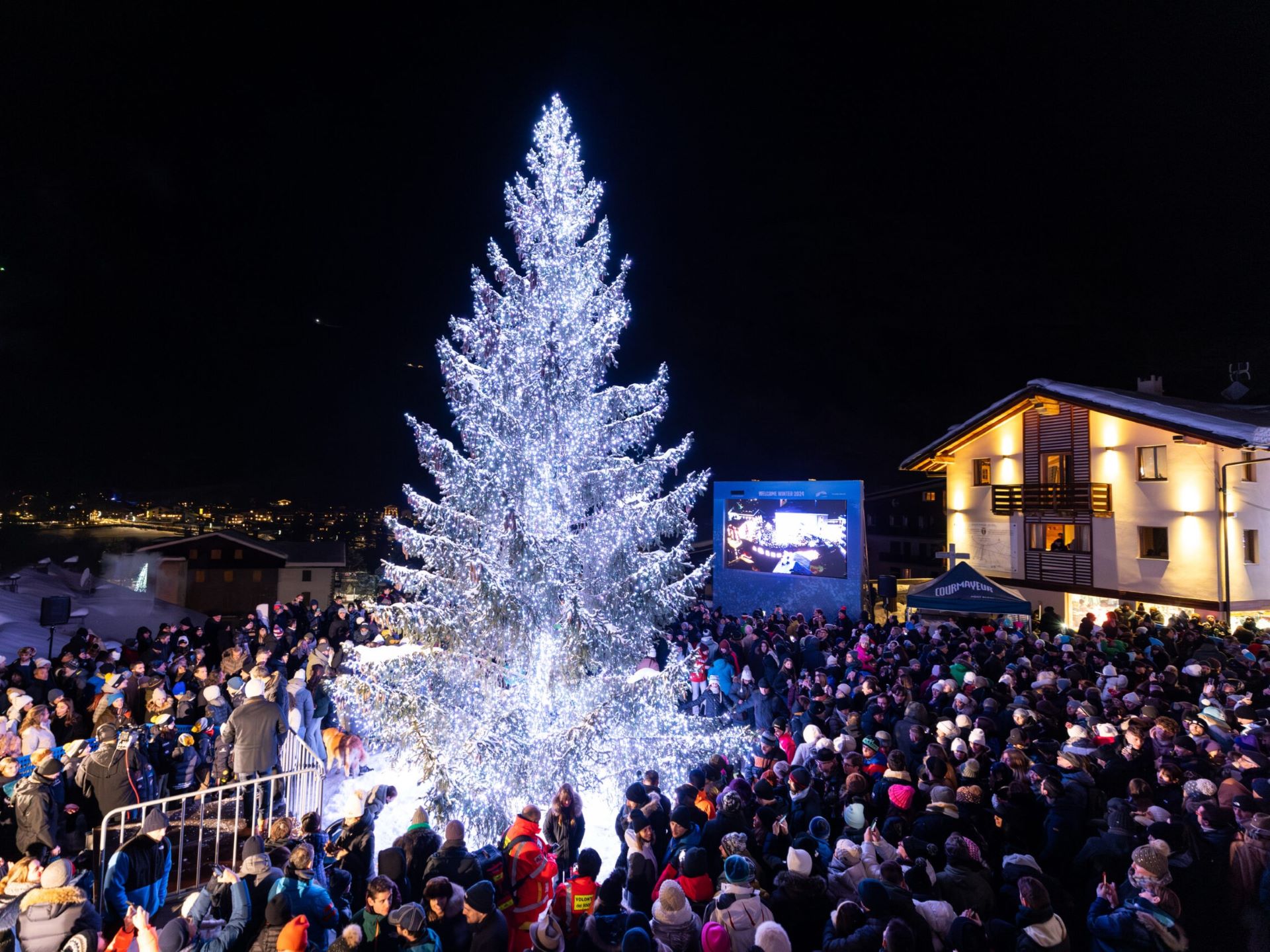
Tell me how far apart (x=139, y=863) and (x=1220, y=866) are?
27.4 feet

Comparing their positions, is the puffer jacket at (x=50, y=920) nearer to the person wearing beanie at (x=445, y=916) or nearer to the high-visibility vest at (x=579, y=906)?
the person wearing beanie at (x=445, y=916)

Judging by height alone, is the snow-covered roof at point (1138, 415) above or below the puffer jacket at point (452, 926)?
above

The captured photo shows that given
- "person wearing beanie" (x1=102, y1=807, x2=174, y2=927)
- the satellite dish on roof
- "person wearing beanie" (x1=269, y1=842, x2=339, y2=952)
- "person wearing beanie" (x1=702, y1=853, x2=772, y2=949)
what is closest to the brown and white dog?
"person wearing beanie" (x1=102, y1=807, x2=174, y2=927)

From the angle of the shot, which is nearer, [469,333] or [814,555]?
[469,333]

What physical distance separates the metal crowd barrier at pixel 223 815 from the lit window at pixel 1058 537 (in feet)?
83.6

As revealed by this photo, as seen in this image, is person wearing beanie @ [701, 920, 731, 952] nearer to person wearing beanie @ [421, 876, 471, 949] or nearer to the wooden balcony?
person wearing beanie @ [421, 876, 471, 949]

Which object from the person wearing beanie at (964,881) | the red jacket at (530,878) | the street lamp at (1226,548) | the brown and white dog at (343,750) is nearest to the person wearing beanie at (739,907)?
the person wearing beanie at (964,881)

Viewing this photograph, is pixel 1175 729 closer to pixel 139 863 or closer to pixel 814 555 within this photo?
pixel 139 863

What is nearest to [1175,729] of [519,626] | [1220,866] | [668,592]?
[1220,866]

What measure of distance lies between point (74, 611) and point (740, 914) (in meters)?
22.8

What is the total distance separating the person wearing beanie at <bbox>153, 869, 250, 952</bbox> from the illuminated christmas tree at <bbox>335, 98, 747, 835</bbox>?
3.14 meters

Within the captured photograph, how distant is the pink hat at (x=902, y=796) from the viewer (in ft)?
19.7

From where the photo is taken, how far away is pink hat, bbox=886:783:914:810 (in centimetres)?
600

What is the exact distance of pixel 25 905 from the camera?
13.5 feet
